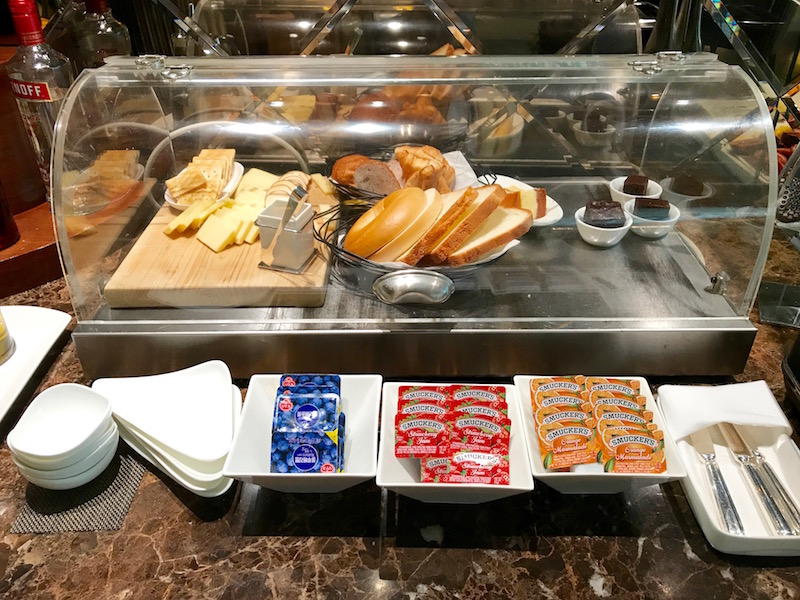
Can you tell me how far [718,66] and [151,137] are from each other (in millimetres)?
1313

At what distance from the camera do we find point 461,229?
1.14m

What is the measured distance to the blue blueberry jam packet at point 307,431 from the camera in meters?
0.86

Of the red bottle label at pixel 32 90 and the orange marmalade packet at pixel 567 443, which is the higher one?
the red bottle label at pixel 32 90

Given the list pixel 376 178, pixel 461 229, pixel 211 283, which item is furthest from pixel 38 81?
pixel 461 229

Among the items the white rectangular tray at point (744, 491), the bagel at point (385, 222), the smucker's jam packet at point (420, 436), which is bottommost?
the white rectangular tray at point (744, 491)

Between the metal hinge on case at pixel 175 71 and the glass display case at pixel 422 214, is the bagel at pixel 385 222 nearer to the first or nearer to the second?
the glass display case at pixel 422 214

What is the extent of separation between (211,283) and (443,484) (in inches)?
24.1

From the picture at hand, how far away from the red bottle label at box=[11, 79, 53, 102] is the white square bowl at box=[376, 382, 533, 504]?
44.6 inches

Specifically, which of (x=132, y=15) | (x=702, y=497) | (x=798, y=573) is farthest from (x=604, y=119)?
(x=132, y=15)

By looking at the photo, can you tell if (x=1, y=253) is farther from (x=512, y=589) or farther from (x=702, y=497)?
(x=702, y=497)

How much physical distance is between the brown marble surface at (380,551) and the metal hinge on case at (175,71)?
833 mm

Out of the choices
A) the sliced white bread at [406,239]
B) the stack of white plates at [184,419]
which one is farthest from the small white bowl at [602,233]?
the stack of white plates at [184,419]

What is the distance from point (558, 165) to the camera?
1.47 meters

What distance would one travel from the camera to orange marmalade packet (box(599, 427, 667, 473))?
0.85 meters
